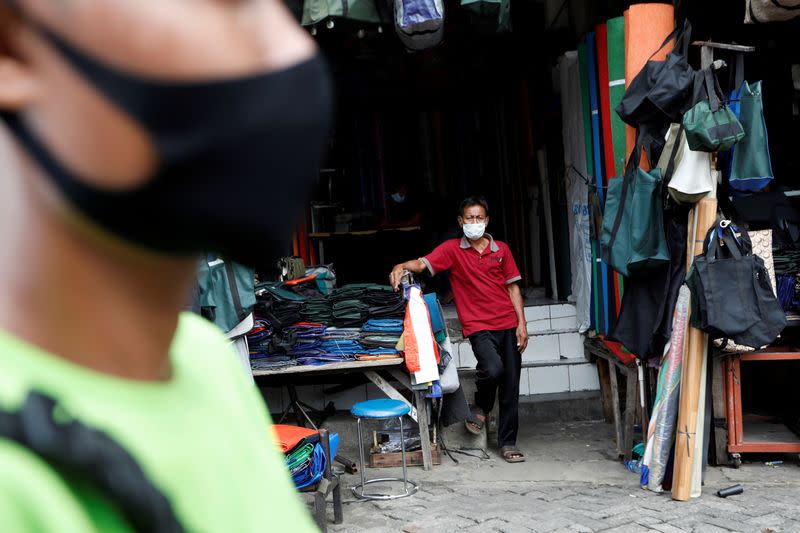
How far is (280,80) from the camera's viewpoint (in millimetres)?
615

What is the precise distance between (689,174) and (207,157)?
15.8ft

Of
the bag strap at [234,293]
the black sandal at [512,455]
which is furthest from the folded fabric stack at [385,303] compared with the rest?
the bag strap at [234,293]

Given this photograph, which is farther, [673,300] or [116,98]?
[673,300]

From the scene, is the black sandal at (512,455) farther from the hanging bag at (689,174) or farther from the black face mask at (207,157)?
the black face mask at (207,157)

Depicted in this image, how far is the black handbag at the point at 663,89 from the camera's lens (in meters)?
5.02

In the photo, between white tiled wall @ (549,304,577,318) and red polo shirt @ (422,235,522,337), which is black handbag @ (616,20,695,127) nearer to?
red polo shirt @ (422,235,522,337)

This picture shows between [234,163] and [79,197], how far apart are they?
0.38ft

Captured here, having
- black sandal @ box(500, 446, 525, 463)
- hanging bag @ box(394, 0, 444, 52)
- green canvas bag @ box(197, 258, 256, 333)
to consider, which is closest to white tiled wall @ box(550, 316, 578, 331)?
black sandal @ box(500, 446, 525, 463)

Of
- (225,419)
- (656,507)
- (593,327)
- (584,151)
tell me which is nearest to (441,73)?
(584,151)

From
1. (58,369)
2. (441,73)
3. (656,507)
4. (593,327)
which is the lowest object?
(656,507)

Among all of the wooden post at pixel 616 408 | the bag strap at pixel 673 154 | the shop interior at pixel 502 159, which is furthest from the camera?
the wooden post at pixel 616 408

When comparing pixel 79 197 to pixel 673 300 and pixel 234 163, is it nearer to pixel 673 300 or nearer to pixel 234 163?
pixel 234 163

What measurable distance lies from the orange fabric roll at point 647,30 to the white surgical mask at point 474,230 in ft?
5.56

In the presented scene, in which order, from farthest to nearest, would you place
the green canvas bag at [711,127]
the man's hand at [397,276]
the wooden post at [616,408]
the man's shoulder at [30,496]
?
the man's hand at [397,276] → the wooden post at [616,408] → the green canvas bag at [711,127] → the man's shoulder at [30,496]
